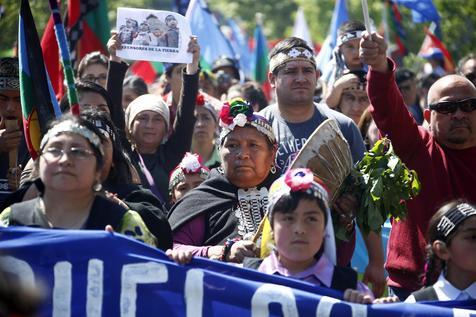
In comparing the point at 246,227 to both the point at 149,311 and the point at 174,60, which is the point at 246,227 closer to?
the point at 149,311

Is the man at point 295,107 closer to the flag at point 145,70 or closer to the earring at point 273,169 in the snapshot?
the earring at point 273,169

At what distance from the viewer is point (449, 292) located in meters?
5.09

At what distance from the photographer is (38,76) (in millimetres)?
6262

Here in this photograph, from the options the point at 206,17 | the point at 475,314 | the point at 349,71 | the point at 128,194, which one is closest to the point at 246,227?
the point at 128,194

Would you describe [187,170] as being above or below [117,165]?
below

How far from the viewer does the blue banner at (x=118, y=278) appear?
483 cm

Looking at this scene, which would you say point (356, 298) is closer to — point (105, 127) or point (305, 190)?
point (305, 190)

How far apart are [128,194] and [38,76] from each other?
3.49ft

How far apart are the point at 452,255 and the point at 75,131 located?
1902mm

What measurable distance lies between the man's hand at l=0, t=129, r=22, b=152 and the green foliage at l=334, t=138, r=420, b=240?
207 cm

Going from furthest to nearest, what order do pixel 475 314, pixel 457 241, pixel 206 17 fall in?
pixel 206 17, pixel 457 241, pixel 475 314

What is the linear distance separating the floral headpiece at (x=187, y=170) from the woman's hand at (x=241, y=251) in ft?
6.78

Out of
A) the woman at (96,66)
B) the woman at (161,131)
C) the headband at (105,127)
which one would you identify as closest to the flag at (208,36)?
the woman at (96,66)

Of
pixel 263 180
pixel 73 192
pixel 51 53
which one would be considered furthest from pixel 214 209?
pixel 51 53
